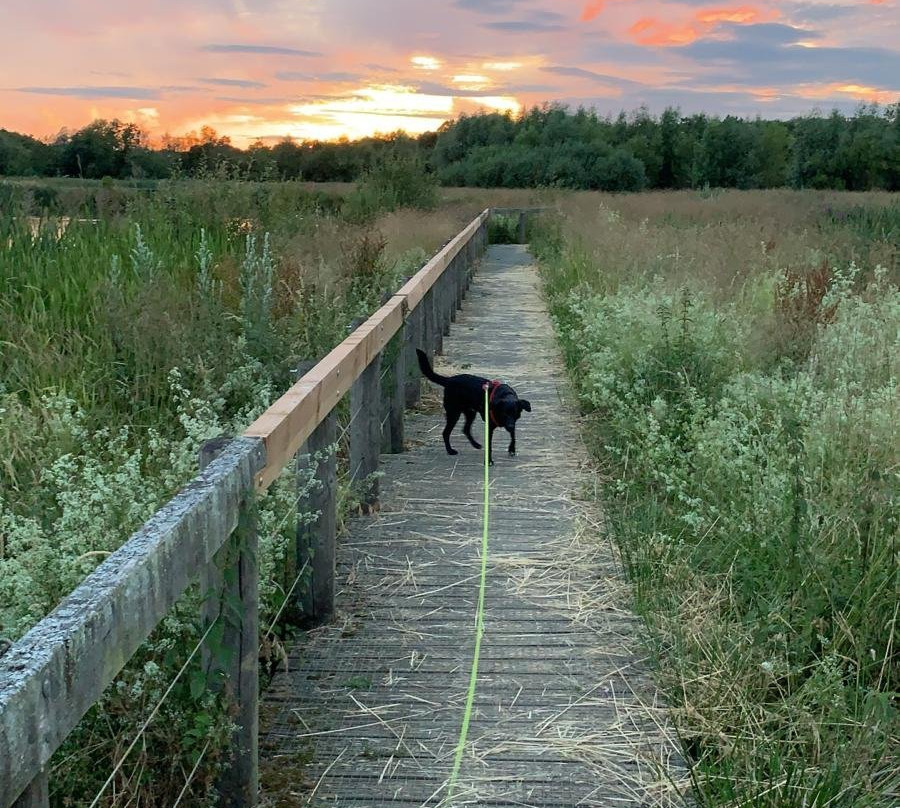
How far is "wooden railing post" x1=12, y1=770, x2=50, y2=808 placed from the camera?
147 cm

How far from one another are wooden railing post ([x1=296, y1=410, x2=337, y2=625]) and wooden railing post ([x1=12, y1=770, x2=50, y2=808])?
8.36 feet

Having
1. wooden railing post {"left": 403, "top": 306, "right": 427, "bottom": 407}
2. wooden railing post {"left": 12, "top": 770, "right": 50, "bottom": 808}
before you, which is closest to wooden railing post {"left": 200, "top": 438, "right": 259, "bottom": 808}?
wooden railing post {"left": 12, "top": 770, "right": 50, "bottom": 808}

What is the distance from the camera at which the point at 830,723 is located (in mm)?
3057

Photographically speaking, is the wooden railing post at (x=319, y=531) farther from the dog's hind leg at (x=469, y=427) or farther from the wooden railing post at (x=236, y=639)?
the dog's hind leg at (x=469, y=427)

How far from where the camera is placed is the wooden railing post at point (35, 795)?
147 cm

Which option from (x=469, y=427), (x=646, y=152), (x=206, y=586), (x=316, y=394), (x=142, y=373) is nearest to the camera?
(x=206, y=586)

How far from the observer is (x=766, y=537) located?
13.9ft

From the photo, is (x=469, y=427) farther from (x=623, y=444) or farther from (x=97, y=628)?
(x=97, y=628)

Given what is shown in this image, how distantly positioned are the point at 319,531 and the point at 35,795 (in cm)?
267

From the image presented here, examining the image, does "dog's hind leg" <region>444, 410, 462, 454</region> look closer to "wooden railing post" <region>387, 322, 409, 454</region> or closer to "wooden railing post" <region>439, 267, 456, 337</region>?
"wooden railing post" <region>387, 322, 409, 454</region>

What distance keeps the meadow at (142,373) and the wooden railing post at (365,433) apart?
0.14 meters

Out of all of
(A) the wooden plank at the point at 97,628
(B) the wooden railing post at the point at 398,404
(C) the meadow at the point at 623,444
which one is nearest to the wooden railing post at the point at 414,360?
(C) the meadow at the point at 623,444

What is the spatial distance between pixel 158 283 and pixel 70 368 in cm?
133

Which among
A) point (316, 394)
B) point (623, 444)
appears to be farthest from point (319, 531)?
point (623, 444)
